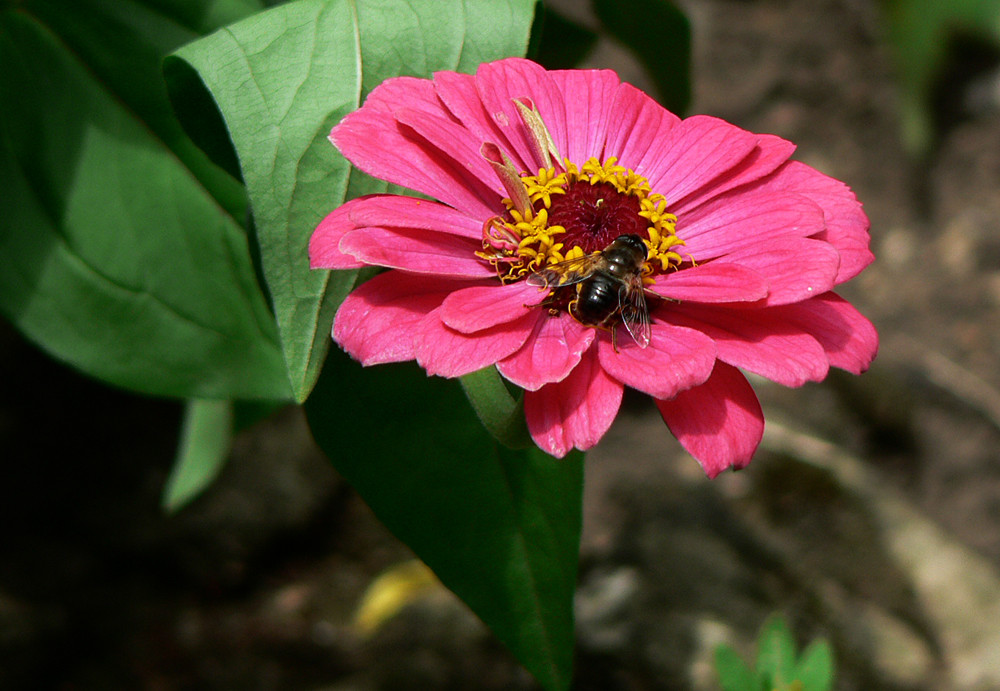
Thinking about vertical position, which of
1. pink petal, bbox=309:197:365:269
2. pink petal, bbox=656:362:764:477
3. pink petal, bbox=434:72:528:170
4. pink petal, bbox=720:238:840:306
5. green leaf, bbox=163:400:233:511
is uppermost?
pink petal, bbox=434:72:528:170

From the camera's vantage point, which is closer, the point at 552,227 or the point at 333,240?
the point at 333,240

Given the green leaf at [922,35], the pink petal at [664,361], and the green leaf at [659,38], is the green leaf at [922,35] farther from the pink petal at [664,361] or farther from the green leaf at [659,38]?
the pink petal at [664,361]

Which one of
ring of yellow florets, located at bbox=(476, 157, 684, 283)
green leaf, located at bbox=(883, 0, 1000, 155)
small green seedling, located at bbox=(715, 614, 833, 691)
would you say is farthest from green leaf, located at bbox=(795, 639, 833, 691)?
green leaf, located at bbox=(883, 0, 1000, 155)

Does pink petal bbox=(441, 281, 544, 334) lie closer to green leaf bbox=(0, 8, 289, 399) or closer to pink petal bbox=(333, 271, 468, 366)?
pink petal bbox=(333, 271, 468, 366)

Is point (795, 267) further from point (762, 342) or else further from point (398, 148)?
point (398, 148)

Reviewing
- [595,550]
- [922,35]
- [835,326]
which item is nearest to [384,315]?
[835,326]

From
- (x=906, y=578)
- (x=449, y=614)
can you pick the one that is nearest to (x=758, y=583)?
(x=906, y=578)
